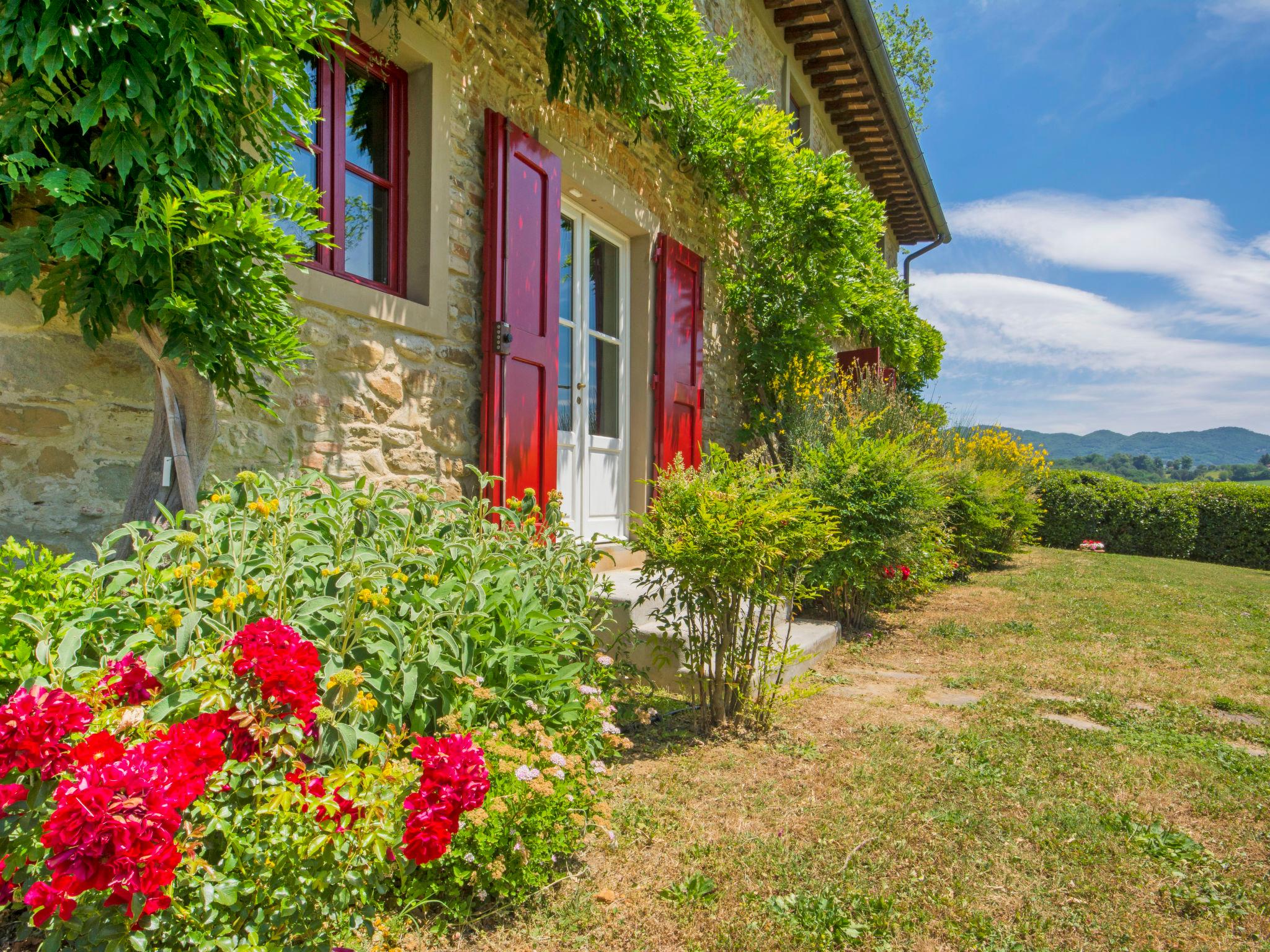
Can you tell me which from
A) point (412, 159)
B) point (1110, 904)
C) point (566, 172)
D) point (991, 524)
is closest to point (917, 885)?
point (1110, 904)

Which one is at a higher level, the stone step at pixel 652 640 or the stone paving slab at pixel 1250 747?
the stone step at pixel 652 640

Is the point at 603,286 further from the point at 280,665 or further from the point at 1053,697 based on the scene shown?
the point at 280,665

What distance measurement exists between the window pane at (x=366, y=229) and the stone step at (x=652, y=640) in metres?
1.87

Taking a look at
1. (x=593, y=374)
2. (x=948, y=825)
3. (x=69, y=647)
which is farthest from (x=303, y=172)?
(x=948, y=825)

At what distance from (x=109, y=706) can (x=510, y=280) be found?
9.87 ft

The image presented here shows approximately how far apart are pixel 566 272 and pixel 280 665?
13.5 feet

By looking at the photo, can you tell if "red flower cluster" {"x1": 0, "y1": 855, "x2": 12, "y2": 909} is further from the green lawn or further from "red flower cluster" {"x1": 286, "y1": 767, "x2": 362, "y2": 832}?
the green lawn

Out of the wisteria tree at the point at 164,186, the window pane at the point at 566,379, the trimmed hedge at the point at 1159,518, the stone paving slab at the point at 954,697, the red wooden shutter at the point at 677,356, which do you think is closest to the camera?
the wisteria tree at the point at 164,186

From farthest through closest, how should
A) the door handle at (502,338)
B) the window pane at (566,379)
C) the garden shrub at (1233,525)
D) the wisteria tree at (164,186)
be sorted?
1. the garden shrub at (1233,525)
2. the window pane at (566,379)
3. the door handle at (502,338)
4. the wisteria tree at (164,186)

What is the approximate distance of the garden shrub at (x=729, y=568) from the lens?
3051 millimetres

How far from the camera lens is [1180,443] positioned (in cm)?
10925

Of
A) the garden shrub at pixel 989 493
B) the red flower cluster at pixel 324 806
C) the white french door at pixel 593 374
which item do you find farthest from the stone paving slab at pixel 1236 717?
the red flower cluster at pixel 324 806

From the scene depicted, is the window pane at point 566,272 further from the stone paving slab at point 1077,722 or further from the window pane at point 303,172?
the stone paving slab at point 1077,722

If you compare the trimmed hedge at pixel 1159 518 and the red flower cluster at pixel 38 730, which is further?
the trimmed hedge at pixel 1159 518
